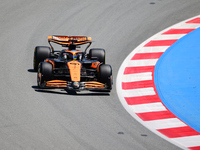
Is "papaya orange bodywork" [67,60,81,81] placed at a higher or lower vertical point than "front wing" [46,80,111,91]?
higher

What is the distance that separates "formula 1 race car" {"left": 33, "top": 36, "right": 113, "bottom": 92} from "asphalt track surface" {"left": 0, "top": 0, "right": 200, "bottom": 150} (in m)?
0.34

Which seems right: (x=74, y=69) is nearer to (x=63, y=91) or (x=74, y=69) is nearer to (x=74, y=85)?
(x=74, y=85)

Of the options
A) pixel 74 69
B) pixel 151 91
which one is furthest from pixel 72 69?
pixel 151 91

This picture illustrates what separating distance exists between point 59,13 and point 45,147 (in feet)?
36.1

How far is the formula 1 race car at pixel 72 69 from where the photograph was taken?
13.2m

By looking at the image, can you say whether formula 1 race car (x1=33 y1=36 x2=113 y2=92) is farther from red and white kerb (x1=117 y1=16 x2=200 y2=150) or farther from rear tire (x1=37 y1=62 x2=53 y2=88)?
red and white kerb (x1=117 y1=16 x2=200 y2=150)

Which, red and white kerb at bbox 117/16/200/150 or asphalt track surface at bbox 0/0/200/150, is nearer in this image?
asphalt track surface at bbox 0/0/200/150

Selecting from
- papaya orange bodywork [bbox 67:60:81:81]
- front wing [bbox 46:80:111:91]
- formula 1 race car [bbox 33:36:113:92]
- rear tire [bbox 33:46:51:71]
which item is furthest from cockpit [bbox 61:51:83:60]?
front wing [bbox 46:80:111:91]

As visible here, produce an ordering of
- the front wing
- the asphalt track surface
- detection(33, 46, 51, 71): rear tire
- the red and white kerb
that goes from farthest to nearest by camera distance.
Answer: detection(33, 46, 51, 71): rear tire < the front wing < the red and white kerb < the asphalt track surface

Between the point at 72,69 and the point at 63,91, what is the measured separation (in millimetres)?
726

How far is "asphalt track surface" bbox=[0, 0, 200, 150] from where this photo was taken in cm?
1058

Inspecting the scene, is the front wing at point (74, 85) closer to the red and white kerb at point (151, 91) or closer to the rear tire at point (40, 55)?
the red and white kerb at point (151, 91)

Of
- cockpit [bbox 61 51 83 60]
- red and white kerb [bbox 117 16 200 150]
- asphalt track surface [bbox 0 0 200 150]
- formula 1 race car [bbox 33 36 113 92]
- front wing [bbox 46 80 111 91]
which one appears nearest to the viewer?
asphalt track surface [bbox 0 0 200 150]

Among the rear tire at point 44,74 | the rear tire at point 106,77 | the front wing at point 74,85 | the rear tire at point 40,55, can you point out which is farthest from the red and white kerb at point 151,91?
the rear tire at point 40,55
